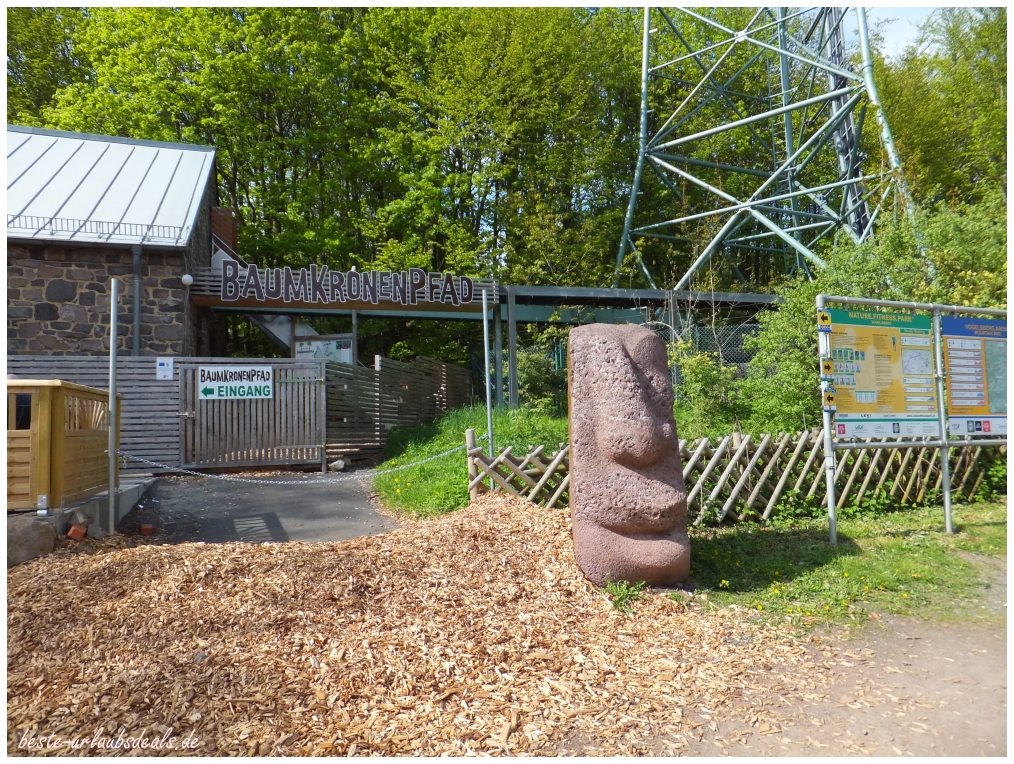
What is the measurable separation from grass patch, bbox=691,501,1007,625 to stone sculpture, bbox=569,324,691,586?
611 millimetres

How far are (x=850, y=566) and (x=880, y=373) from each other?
2236 mm

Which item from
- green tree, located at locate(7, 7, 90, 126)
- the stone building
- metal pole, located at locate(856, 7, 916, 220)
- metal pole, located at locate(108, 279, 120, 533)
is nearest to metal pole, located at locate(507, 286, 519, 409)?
the stone building

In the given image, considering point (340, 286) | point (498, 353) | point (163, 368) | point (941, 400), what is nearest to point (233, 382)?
point (163, 368)

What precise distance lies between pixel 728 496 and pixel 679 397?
464 cm

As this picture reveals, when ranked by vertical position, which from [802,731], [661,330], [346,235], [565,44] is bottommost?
[802,731]

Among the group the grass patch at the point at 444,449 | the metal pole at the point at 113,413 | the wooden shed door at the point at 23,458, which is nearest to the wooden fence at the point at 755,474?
the grass patch at the point at 444,449

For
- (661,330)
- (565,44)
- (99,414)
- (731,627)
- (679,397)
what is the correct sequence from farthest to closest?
(565,44) → (661,330) → (679,397) → (99,414) → (731,627)

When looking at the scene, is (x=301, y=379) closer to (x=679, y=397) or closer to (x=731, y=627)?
(x=679, y=397)

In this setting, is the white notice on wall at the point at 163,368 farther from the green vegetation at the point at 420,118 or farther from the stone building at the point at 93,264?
the green vegetation at the point at 420,118

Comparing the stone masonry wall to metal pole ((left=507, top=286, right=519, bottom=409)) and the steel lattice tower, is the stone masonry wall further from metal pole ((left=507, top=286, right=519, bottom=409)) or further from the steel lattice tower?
the steel lattice tower

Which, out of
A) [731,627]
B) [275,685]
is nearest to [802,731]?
[731,627]

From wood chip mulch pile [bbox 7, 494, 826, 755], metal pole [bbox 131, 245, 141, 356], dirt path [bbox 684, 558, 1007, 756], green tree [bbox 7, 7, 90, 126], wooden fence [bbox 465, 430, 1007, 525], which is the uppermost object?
green tree [bbox 7, 7, 90, 126]

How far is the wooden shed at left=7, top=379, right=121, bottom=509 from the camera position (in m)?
5.12

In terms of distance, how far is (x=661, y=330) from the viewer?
14.4 meters
